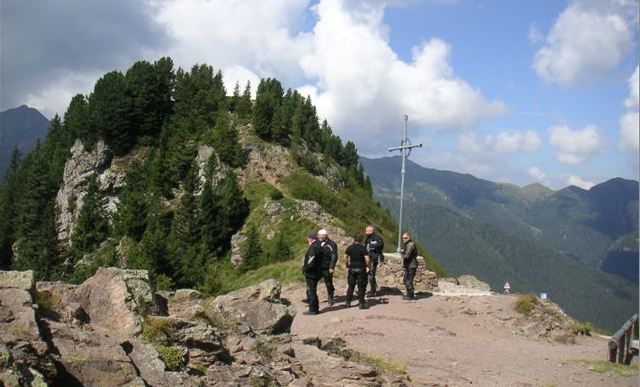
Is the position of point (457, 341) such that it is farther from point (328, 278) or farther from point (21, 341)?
point (21, 341)

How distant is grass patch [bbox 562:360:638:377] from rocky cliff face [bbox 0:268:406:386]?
6.00 meters

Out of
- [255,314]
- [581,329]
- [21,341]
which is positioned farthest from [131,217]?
[21,341]

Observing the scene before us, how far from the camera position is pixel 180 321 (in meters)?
8.35

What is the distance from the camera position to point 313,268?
54.9 feet

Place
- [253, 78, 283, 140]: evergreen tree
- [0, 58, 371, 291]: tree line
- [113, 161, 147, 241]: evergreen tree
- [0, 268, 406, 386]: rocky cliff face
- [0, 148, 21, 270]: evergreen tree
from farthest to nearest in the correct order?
[0, 148, 21, 270]: evergreen tree < [253, 78, 283, 140]: evergreen tree < [113, 161, 147, 241]: evergreen tree < [0, 58, 371, 291]: tree line < [0, 268, 406, 386]: rocky cliff face

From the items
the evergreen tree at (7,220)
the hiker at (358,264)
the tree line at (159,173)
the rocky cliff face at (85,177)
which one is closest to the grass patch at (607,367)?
the hiker at (358,264)

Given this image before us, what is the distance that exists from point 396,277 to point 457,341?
733 centimetres

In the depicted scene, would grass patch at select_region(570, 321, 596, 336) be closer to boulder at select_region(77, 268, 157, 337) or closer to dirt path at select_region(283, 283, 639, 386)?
dirt path at select_region(283, 283, 639, 386)

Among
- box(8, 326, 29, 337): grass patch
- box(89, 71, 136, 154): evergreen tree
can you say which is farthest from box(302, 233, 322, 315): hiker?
box(89, 71, 136, 154): evergreen tree

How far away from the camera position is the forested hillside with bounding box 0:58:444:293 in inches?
1406

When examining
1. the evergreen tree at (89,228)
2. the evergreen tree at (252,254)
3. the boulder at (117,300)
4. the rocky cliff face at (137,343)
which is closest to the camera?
the rocky cliff face at (137,343)

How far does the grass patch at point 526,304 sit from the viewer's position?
18.6m

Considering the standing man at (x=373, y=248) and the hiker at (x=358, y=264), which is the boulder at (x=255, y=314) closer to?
the hiker at (x=358, y=264)

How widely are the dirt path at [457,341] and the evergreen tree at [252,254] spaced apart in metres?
12.2
